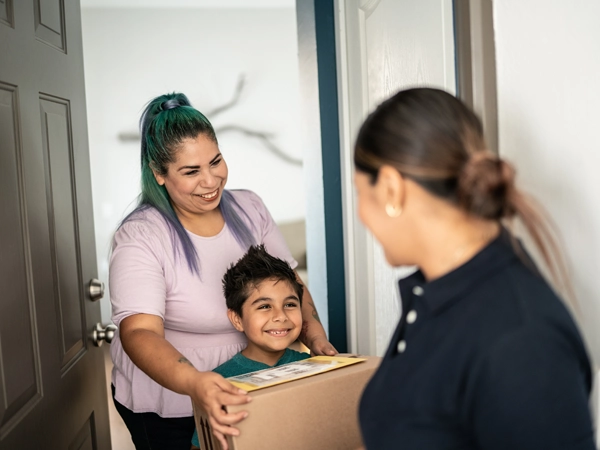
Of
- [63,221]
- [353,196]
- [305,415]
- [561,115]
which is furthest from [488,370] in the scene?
[353,196]

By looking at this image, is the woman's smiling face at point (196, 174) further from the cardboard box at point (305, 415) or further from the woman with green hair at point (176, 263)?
the cardboard box at point (305, 415)

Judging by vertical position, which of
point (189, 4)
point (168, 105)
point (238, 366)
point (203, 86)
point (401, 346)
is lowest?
point (238, 366)

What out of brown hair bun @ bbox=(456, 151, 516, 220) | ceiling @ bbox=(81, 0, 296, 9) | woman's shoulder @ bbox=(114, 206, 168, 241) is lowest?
woman's shoulder @ bbox=(114, 206, 168, 241)

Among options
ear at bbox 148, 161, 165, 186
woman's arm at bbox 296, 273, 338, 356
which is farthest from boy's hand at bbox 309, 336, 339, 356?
ear at bbox 148, 161, 165, 186

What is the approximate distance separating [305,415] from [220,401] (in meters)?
0.16

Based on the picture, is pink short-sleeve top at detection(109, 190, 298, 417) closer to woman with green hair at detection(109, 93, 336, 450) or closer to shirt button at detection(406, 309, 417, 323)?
woman with green hair at detection(109, 93, 336, 450)

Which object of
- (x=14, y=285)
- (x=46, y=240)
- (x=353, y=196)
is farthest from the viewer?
(x=353, y=196)

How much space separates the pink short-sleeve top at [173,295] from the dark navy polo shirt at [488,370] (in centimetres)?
89

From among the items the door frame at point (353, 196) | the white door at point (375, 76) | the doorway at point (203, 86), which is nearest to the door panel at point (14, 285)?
the white door at point (375, 76)

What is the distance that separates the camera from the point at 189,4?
5410 mm

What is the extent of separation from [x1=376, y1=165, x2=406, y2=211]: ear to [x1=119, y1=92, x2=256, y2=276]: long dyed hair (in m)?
0.94

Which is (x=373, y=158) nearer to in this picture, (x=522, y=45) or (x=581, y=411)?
(x=581, y=411)

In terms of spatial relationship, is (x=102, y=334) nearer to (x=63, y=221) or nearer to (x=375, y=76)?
(x=63, y=221)

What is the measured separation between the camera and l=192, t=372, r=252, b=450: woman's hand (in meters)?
1.15
